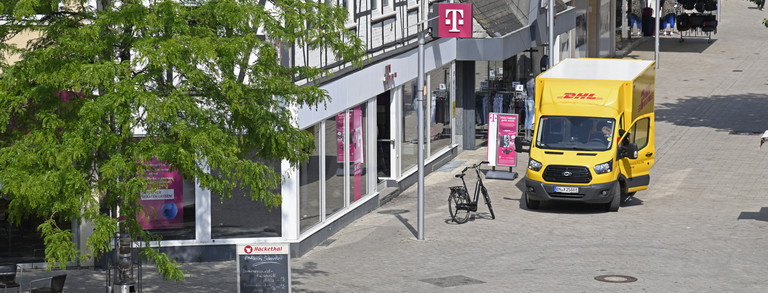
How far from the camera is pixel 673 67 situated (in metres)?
46.9

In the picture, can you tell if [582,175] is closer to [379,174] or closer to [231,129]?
[379,174]

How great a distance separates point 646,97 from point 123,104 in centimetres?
1550

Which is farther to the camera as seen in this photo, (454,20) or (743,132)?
(743,132)

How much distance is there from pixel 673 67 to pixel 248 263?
3523 cm

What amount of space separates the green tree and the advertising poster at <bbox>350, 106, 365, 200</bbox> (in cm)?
962

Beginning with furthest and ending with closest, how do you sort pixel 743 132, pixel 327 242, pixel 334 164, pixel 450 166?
pixel 743 132 < pixel 450 166 < pixel 334 164 < pixel 327 242

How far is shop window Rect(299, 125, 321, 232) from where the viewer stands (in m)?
19.8

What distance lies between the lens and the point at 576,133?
76.4 ft

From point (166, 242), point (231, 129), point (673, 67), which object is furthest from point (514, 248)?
point (673, 67)

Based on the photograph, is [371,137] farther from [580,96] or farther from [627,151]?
[627,151]

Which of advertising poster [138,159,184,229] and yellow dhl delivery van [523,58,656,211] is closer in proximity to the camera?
advertising poster [138,159,184,229]

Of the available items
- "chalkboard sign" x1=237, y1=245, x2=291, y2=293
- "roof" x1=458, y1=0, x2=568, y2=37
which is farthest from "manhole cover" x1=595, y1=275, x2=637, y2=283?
"roof" x1=458, y1=0, x2=568, y2=37

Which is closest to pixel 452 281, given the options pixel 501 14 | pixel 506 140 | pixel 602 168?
pixel 602 168

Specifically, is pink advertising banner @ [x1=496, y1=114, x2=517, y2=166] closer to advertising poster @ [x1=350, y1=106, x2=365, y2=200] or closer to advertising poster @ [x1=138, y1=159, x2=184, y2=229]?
advertising poster @ [x1=350, y1=106, x2=365, y2=200]
